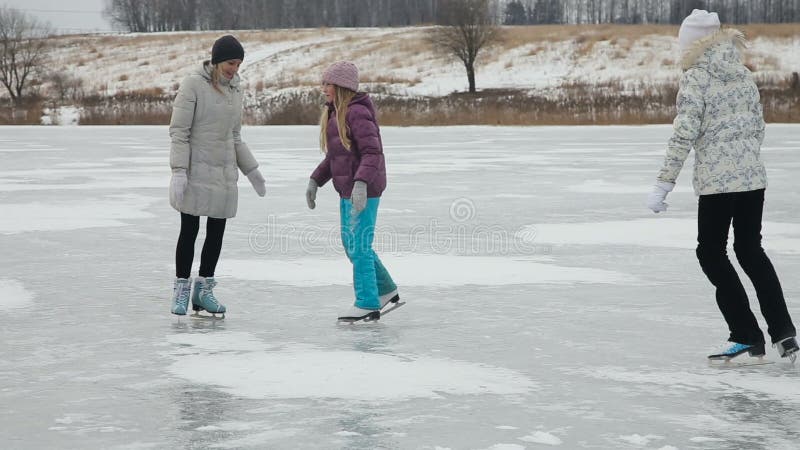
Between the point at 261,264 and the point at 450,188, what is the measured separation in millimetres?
5317

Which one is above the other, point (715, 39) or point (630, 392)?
point (715, 39)

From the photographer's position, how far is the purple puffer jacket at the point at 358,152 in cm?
540

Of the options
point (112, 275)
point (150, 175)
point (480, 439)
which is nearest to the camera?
point (480, 439)

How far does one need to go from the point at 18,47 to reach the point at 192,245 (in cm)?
5087

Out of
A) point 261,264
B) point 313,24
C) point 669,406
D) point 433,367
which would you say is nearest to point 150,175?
point 261,264

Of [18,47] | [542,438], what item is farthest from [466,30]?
[542,438]

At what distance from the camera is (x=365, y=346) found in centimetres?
507

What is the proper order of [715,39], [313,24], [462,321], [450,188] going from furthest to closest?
1. [313,24]
2. [450,188]
3. [462,321]
4. [715,39]

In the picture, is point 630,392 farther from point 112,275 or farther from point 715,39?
point 112,275

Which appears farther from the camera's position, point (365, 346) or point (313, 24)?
point (313, 24)

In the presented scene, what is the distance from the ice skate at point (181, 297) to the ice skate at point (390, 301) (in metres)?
1.03

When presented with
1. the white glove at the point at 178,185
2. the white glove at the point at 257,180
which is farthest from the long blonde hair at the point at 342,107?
the white glove at the point at 178,185

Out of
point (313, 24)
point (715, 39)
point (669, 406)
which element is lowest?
point (669, 406)

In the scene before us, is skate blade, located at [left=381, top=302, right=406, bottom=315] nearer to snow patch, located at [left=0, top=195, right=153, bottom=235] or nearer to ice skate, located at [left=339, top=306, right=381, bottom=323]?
ice skate, located at [left=339, top=306, right=381, bottom=323]
